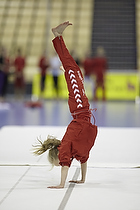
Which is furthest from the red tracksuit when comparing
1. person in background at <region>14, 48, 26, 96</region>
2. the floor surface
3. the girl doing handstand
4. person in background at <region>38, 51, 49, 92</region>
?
person in background at <region>38, 51, 49, 92</region>

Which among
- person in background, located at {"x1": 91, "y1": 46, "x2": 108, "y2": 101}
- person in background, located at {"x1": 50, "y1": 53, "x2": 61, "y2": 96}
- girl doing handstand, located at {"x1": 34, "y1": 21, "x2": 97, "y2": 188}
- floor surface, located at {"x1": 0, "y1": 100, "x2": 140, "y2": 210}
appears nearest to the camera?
floor surface, located at {"x1": 0, "y1": 100, "x2": 140, "y2": 210}

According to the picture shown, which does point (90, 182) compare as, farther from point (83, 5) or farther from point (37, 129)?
point (83, 5)

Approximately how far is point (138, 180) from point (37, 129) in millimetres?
3915

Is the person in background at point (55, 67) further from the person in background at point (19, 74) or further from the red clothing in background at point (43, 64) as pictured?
the person in background at point (19, 74)

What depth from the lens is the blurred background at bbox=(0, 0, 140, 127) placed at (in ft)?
53.7

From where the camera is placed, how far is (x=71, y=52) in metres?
15.4

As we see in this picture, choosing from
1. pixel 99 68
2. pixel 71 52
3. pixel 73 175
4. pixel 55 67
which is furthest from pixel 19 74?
pixel 73 175

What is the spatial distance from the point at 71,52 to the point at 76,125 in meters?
10.8

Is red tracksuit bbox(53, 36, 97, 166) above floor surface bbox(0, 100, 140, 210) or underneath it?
above

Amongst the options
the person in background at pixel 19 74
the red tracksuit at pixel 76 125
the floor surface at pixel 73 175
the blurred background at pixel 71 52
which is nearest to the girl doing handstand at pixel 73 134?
the red tracksuit at pixel 76 125

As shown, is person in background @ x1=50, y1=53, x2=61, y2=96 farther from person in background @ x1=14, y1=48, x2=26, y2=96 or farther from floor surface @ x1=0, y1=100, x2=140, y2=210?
floor surface @ x1=0, y1=100, x2=140, y2=210

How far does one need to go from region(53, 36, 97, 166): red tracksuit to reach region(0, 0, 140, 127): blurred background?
320 inches

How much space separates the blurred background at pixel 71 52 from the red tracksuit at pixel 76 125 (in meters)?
8.13

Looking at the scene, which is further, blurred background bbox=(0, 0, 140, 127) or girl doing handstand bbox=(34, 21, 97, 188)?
blurred background bbox=(0, 0, 140, 127)
